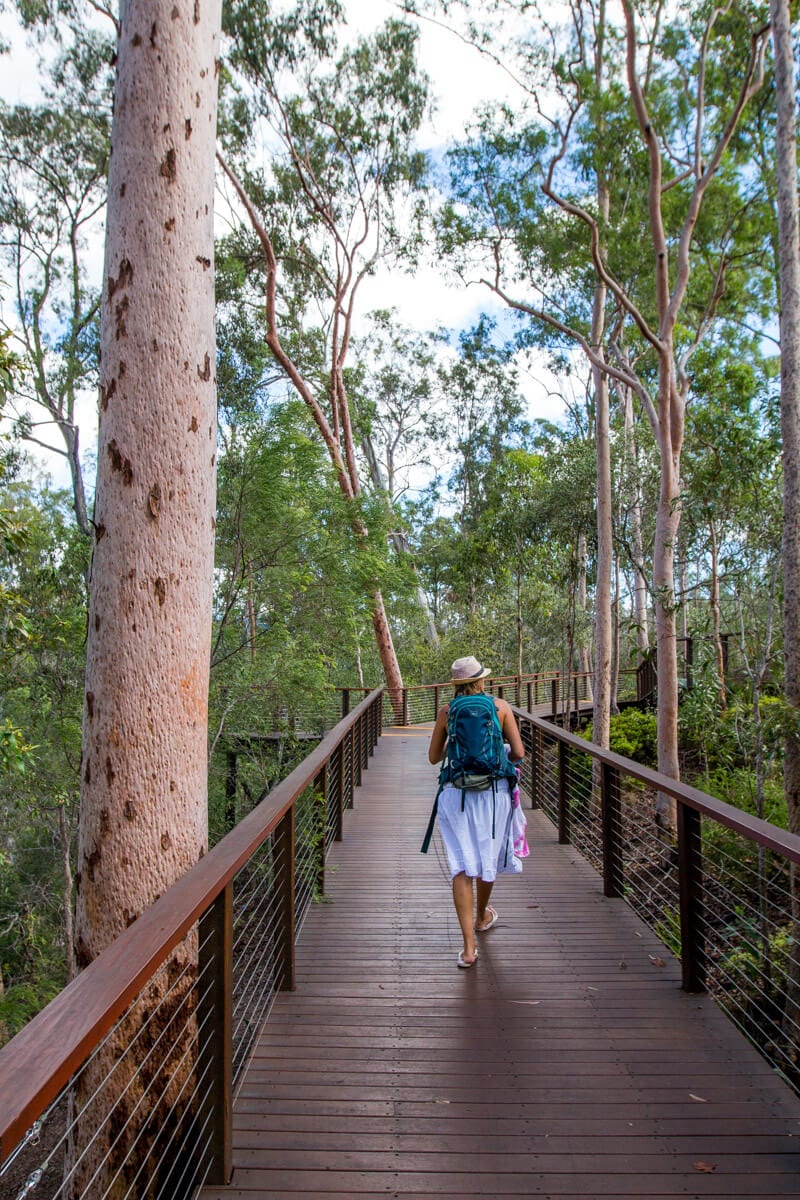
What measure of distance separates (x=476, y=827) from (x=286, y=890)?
0.91m

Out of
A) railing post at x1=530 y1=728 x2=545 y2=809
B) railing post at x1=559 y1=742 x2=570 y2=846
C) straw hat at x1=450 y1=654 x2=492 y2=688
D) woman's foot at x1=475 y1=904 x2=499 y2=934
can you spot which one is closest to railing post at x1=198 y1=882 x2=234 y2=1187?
straw hat at x1=450 y1=654 x2=492 y2=688

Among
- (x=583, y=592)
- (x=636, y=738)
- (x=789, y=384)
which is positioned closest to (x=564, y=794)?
(x=789, y=384)

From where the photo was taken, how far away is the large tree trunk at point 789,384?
6.23m

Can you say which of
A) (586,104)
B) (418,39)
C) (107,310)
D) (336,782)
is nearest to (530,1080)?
(107,310)

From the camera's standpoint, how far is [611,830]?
465cm

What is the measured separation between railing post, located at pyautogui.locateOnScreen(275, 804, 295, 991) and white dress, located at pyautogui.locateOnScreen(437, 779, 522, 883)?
725 millimetres

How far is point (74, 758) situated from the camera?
34.1ft

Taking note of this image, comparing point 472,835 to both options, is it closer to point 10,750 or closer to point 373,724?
point 10,750

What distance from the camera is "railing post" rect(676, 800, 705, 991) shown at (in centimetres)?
329

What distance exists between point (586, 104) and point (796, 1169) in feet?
42.3

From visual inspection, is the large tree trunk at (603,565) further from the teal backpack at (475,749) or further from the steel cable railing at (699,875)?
the teal backpack at (475,749)

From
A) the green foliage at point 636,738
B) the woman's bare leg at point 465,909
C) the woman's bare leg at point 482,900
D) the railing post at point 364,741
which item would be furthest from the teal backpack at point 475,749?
the green foliage at point 636,738

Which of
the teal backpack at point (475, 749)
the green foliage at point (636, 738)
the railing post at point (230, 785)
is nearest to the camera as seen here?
the teal backpack at point (475, 749)

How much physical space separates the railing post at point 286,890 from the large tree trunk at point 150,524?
0.53 m
